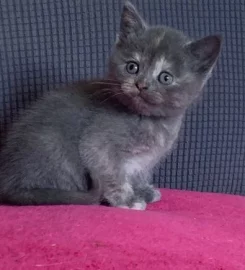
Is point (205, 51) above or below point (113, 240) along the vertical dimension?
above

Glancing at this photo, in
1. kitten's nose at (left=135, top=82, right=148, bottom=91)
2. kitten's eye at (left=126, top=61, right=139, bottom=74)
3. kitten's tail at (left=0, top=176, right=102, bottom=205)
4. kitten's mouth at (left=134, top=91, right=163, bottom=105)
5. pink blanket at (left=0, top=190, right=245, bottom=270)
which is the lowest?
kitten's tail at (left=0, top=176, right=102, bottom=205)

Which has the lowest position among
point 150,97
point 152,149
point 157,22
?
point 152,149

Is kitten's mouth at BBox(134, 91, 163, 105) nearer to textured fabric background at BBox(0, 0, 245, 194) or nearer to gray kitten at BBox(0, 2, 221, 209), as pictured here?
gray kitten at BBox(0, 2, 221, 209)

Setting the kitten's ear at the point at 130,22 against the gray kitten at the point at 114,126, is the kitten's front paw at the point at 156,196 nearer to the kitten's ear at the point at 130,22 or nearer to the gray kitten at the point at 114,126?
the gray kitten at the point at 114,126

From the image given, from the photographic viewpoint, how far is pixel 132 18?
4.77 ft

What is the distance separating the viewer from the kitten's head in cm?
136

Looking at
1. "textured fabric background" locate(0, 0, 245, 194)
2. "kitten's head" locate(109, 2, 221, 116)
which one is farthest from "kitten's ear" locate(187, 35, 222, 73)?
"textured fabric background" locate(0, 0, 245, 194)

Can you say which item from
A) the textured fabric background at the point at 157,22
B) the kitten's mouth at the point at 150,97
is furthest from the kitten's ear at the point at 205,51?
the textured fabric background at the point at 157,22

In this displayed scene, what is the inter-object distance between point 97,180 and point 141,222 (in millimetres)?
302

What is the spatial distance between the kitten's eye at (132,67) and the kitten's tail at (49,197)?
0.33 m

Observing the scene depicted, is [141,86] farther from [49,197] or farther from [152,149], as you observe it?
[49,197]

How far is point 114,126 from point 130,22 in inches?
11.2

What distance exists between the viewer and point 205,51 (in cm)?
141

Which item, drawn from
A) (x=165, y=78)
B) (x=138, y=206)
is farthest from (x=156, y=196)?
(x=165, y=78)
